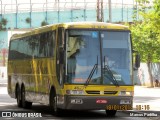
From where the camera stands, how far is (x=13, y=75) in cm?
2672

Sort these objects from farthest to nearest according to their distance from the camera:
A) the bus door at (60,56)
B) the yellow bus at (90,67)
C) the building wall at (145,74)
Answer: the building wall at (145,74) < the bus door at (60,56) < the yellow bus at (90,67)

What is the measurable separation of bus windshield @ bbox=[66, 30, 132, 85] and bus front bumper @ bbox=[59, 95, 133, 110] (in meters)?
0.49

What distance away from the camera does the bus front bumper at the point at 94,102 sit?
1797 centimetres

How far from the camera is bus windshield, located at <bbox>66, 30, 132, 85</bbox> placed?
1817 cm

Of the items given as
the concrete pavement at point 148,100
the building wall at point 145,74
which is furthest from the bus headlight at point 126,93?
the building wall at point 145,74

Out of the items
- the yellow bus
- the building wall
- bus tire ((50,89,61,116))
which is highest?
the yellow bus

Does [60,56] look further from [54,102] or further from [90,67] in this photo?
[54,102]

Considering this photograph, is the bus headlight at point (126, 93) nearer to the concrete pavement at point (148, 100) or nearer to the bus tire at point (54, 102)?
the bus tire at point (54, 102)

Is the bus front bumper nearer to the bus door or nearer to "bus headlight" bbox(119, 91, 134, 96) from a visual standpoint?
"bus headlight" bbox(119, 91, 134, 96)

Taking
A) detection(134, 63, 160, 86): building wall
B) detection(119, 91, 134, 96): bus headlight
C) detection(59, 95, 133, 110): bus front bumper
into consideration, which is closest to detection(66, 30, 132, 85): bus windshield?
detection(119, 91, 134, 96): bus headlight

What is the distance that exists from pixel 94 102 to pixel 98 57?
1.49 metres

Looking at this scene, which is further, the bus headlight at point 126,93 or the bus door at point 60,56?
the bus headlight at point 126,93

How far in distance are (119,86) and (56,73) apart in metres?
2.16

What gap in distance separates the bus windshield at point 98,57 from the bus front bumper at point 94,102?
1.60ft
